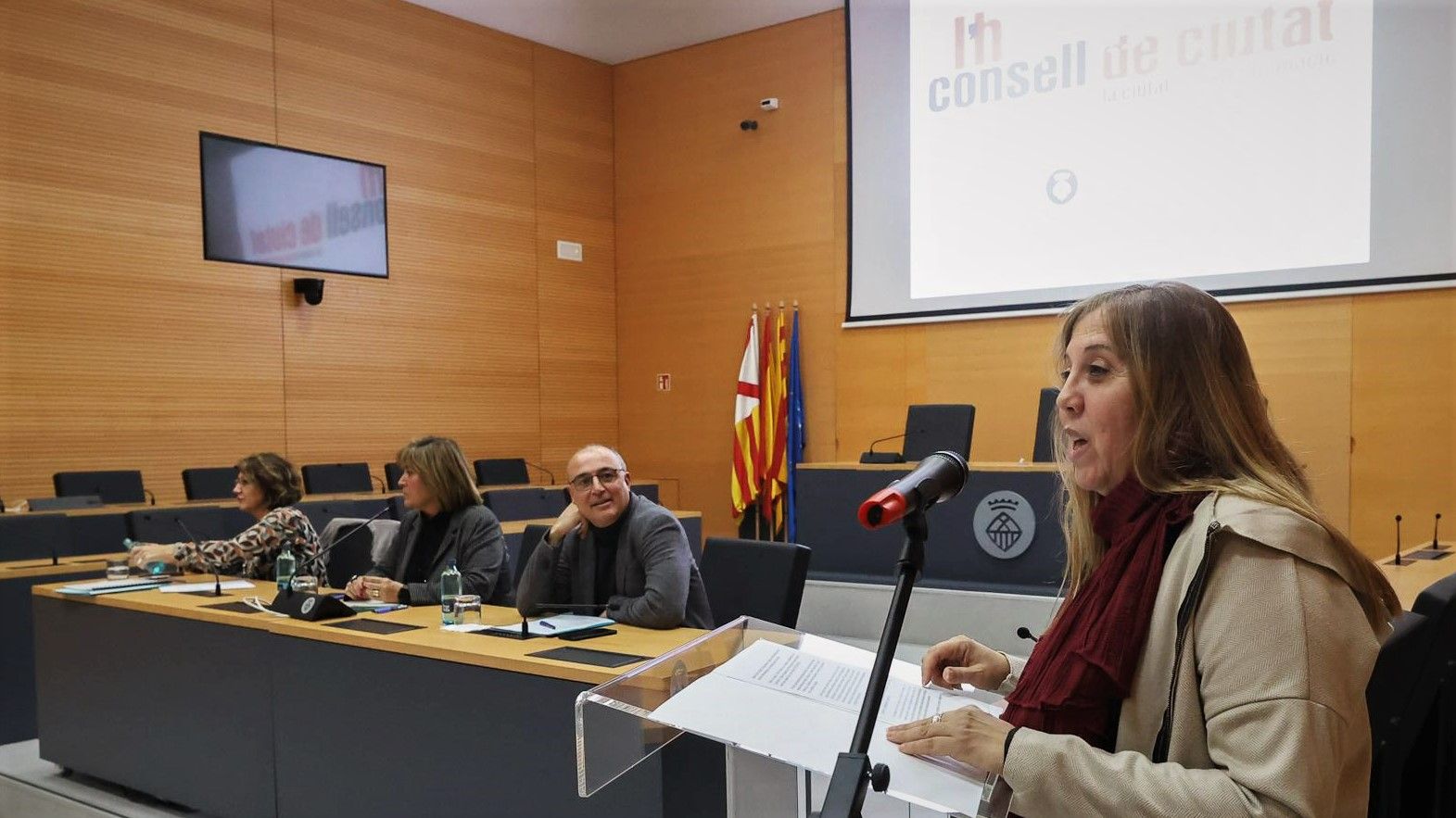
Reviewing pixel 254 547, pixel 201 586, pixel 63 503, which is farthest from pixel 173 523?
pixel 201 586

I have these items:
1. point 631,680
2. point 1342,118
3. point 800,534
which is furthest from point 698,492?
point 631,680

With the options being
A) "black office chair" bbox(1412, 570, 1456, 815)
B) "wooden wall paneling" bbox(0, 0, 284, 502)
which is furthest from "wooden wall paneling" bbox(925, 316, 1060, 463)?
"black office chair" bbox(1412, 570, 1456, 815)

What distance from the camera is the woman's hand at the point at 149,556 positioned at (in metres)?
4.50

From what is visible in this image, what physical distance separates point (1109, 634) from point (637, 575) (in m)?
2.50

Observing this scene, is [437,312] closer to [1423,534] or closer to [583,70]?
[583,70]

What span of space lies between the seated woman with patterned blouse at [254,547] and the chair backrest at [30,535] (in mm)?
898

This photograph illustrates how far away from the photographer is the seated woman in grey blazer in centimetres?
430

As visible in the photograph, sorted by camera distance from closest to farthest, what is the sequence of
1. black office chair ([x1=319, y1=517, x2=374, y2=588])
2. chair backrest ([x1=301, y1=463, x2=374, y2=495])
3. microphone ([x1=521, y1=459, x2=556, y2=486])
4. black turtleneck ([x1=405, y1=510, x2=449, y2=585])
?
black turtleneck ([x1=405, y1=510, x2=449, y2=585])
black office chair ([x1=319, y1=517, x2=374, y2=588])
chair backrest ([x1=301, y1=463, x2=374, y2=495])
microphone ([x1=521, y1=459, x2=556, y2=486])

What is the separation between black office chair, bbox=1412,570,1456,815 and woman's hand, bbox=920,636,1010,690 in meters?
1.20

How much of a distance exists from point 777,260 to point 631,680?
8648 mm

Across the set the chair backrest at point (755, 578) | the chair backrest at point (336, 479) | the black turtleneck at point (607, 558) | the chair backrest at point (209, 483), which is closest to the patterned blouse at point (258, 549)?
the black turtleneck at point (607, 558)

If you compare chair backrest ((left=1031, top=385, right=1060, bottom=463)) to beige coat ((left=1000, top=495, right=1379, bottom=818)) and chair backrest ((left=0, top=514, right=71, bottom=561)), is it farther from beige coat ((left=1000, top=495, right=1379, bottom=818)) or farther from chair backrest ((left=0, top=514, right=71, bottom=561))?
beige coat ((left=1000, top=495, right=1379, bottom=818))

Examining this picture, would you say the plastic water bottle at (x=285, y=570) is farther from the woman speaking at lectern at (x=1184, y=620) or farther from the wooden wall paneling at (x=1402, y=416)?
the wooden wall paneling at (x=1402, y=416)

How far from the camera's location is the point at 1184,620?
1135mm
